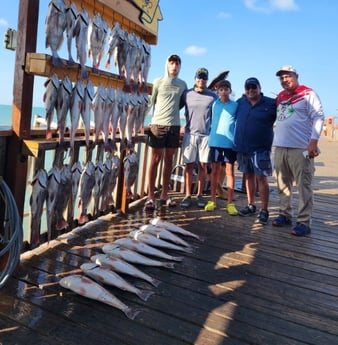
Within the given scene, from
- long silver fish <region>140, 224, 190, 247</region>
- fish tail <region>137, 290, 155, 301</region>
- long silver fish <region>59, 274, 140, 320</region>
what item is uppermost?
long silver fish <region>140, 224, 190, 247</region>

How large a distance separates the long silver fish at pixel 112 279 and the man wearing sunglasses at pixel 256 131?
2509mm

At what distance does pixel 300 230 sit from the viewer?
4.50 m

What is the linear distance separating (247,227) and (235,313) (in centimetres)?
215

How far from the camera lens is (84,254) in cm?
336

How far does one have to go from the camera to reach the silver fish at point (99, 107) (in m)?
3.37

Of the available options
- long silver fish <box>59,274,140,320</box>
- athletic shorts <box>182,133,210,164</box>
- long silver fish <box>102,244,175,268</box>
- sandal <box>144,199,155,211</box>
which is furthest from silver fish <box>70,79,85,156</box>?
athletic shorts <box>182,133,210,164</box>

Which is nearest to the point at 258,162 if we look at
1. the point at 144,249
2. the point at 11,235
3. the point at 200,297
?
the point at 144,249

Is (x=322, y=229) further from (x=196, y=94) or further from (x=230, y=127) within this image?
(x=196, y=94)

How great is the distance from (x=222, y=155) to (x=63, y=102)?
8.76ft

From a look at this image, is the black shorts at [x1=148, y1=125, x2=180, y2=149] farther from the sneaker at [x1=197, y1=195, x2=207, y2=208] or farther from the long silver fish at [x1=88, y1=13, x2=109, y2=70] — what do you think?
the long silver fish at [x1=88, y1=13, x2=109, y2=70]

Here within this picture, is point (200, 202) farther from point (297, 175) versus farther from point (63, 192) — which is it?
point (63, 192)

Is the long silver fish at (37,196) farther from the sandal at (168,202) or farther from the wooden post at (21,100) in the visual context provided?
the sandal at (168,202)

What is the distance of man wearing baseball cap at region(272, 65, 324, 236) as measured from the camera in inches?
165

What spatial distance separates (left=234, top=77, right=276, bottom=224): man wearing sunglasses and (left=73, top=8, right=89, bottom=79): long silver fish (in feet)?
7.29
